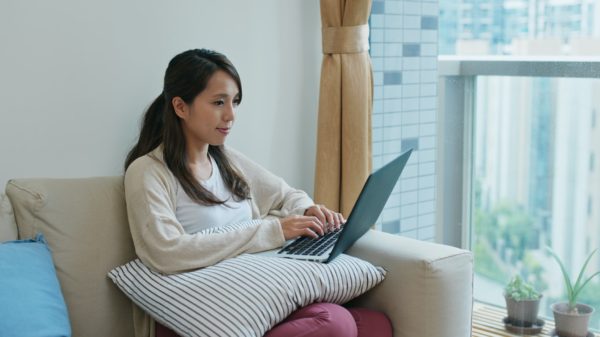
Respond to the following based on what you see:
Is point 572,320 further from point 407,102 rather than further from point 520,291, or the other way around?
point 407,102

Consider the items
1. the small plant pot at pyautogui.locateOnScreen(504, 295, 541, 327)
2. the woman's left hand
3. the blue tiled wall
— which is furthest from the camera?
the blue tiled wall

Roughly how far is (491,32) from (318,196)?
3.12 ft

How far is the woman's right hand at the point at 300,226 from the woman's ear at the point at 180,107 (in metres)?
0.41

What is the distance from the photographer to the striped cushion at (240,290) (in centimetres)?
195

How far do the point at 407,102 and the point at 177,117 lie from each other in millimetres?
1205

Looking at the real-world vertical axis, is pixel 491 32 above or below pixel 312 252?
above

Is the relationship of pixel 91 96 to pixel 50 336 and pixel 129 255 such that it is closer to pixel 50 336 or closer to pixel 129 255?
pixel 129 255

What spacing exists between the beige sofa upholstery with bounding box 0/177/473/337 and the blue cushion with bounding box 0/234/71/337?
100mm

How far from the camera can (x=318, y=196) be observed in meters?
3.02

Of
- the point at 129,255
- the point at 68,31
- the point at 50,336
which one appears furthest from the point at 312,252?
the point at 68,31

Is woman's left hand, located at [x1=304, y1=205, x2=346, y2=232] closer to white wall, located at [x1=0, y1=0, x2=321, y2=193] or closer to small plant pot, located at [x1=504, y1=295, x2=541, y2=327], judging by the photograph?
white wall, located at [x1=0, y1=0, x2=321, y2=193]

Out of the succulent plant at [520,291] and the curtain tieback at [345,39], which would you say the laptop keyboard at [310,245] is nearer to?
the curtain tieback at [345,39]

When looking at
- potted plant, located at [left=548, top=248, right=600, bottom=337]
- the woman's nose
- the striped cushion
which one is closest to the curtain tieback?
the woman's nose

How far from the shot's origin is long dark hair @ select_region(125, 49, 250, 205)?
233 cm
